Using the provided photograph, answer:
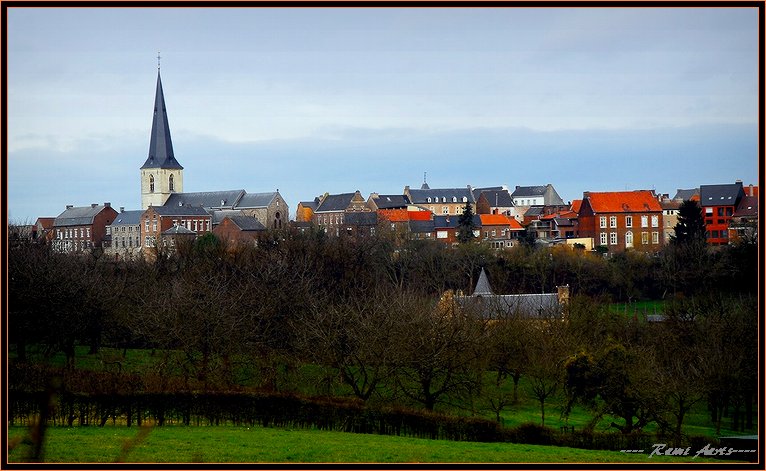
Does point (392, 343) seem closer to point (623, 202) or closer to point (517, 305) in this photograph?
point (517, 305)

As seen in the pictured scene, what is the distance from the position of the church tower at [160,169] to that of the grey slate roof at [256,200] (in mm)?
11041

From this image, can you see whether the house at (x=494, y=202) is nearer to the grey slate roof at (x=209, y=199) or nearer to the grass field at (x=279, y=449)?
the grey slate roof at (x=209, y=199)

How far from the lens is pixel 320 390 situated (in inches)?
1064

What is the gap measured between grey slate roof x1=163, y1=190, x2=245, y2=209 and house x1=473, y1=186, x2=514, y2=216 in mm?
32368

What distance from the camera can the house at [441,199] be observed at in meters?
128

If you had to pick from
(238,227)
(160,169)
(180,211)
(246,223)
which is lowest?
(238,227)

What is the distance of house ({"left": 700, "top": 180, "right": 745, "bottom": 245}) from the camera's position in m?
85.9

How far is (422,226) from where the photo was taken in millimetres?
100000

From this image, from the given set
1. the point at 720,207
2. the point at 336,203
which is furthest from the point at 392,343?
the point at 336,203

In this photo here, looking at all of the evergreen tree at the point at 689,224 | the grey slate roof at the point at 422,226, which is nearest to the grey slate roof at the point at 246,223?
the grey slate roof at the point at 422,226

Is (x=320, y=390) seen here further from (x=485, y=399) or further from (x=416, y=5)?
(x=416, y=5)

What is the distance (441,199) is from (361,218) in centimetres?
3275

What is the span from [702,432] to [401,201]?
99373mm

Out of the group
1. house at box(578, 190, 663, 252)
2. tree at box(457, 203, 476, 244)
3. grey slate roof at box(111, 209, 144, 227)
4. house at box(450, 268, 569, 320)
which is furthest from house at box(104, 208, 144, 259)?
house at box(450, 268, 569, 320)
